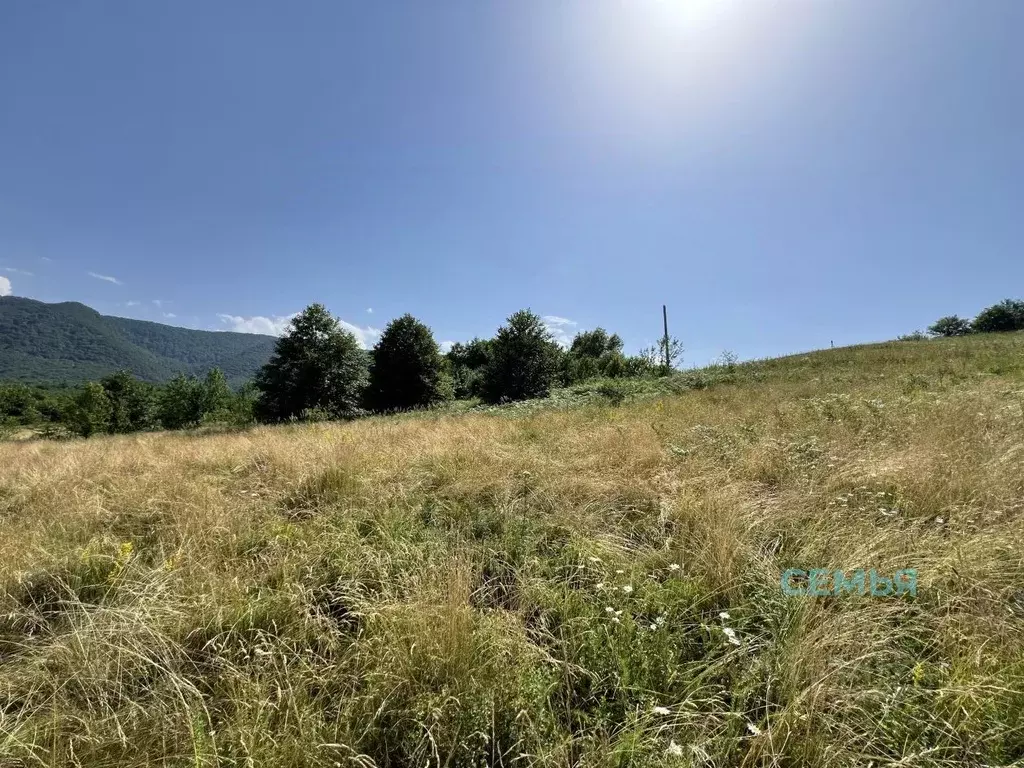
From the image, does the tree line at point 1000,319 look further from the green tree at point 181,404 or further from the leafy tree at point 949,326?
the green tree at point 181,404

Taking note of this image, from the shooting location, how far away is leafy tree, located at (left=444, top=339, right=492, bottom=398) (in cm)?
3481

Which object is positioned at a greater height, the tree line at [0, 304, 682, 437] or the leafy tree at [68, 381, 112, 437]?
the tree line at [0, 304, 682, 437]

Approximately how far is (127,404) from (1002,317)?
94986 mm

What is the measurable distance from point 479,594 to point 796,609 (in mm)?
1637

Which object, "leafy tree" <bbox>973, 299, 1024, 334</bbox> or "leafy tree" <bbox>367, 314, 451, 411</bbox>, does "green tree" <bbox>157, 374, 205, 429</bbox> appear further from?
"leafy tree" <bbox>973, 299, 1024, 334</bbox>

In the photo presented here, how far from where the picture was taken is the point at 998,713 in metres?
1.42

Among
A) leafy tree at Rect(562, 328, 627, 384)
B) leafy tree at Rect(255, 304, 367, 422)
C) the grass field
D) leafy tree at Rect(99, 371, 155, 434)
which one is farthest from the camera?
leafy tree at Rect(99, 371, 155, 434)

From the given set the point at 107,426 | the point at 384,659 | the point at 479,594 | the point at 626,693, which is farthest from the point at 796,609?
the point at 107,426

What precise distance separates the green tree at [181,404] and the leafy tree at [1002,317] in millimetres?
85217

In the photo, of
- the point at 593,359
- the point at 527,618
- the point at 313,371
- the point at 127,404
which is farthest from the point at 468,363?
the point at 527,618

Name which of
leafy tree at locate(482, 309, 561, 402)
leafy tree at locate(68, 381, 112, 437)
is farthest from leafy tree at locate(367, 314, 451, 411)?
leafy tree at locate(68, 381, 112, 437)

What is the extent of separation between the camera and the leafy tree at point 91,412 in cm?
3838

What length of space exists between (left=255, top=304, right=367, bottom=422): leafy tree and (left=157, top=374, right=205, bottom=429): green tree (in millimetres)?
29041

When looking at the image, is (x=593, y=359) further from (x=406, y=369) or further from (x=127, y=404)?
(x=127, y=404)
